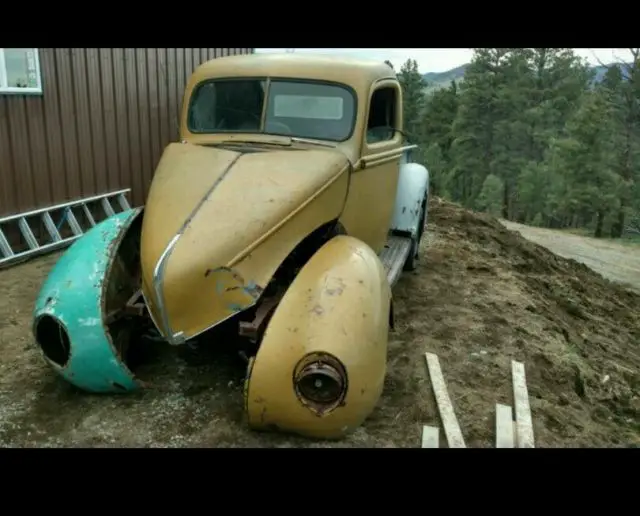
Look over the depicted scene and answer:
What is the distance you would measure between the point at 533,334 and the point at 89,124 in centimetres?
683

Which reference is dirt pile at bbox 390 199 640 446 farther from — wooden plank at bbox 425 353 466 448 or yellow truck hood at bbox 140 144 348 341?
yellow truck hood at bbox 140 144 348 341

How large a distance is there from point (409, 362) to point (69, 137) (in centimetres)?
611

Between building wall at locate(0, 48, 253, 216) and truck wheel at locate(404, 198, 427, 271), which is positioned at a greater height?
building wall at locate(0, 48, 253, 216)

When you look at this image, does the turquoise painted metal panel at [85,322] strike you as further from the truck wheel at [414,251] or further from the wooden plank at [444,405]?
the truck wheel at [414,251]

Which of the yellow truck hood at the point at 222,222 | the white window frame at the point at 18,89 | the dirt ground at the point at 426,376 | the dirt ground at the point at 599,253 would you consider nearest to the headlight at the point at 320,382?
the dirt ground at the point at 426,376

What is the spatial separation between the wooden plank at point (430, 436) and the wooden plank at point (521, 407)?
0.53m

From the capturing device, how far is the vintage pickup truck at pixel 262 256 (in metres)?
3.25

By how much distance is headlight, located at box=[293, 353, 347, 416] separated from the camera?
3119mm

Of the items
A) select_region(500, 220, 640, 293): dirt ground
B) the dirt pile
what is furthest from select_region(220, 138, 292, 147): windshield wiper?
select_region(500, 220, 640, 293): dirt ground

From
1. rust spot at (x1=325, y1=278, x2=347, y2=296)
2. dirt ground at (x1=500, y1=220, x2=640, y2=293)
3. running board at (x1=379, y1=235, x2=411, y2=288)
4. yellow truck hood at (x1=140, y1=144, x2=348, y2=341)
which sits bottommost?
dirt ground at (x1=500, y1=220, x2=640, y2=293)

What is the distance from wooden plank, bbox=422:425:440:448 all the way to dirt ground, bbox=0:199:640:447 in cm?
6

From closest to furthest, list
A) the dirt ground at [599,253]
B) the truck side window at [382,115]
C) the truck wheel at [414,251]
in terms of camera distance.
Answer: the truck side window at [382,115]
the truck wheel at [414,251]
the dirt ground at [599,253]
